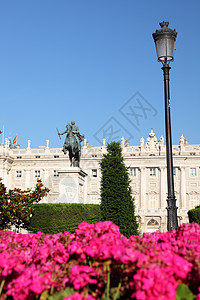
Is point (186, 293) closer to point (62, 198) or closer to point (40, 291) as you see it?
point (40, 291)

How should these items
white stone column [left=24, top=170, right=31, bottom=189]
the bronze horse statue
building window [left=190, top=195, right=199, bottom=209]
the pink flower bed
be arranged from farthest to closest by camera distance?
white stone column [left=24, top=170, right=31, bottom=189] → building window [left=190, top=195, right=199, bottom=209] → the bronze horse statue → the pink flower bed

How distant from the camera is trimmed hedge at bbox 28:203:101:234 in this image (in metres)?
15.7

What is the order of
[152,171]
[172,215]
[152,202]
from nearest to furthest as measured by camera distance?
[172,215]
[152,202]
[152,171]

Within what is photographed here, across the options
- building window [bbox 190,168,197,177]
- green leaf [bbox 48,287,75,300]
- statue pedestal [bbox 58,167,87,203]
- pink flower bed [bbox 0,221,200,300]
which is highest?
building window [bbox 190,168,197,177]

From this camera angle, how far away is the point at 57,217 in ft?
52.3

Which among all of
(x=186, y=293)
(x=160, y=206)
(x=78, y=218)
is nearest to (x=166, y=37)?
(x=186, y=293)

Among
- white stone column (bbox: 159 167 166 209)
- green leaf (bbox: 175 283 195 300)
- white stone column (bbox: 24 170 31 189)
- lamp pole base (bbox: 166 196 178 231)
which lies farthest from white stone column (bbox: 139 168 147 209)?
green leaf (bbox: 175 283 195 300)

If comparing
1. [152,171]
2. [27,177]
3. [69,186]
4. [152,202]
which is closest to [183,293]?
[69,186]

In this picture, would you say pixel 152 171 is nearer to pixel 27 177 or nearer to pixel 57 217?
pixel 27 177

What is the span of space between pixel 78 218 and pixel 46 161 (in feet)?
169

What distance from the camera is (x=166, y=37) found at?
8.98m

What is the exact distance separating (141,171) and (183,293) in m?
61.6

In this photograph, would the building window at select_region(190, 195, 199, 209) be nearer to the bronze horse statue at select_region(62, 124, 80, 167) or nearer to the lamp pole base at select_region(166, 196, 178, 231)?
the bronze horse statue at select_region(62, 124, 80, 167)

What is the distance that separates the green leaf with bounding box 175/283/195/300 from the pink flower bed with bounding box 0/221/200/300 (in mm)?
60
